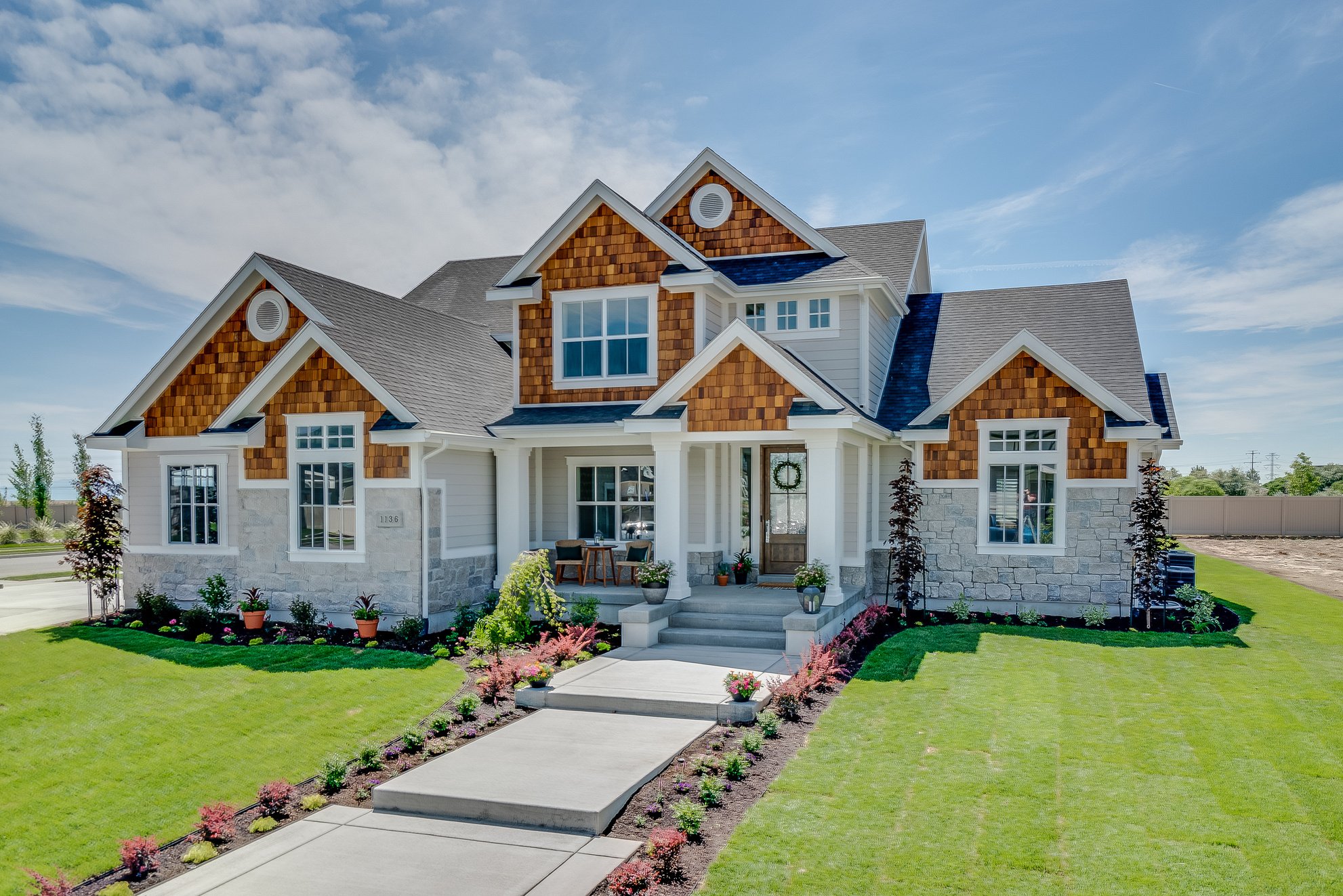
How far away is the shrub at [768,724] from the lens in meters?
8.50

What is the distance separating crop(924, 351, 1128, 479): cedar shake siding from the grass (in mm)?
9029

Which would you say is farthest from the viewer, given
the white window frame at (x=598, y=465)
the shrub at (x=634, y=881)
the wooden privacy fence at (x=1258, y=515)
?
the wooden privacy fence at (x=1258, y=515)

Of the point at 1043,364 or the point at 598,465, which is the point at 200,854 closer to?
→ the point at 598,465

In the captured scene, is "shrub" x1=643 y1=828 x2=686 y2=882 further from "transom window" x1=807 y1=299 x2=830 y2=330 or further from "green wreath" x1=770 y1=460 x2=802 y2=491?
"transom window" x1=807 y1=299 x2=830 y2=330

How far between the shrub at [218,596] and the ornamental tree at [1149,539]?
49.6ft

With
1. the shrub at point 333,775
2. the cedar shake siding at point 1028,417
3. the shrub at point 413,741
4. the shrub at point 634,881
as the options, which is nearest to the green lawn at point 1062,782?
the shrub at point 634,881

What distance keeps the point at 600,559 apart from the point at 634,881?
10.0 meters

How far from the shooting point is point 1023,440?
14727 millimetres

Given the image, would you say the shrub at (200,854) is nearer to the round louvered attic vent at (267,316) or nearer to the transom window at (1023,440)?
the round louvered attic vent at (267,316)

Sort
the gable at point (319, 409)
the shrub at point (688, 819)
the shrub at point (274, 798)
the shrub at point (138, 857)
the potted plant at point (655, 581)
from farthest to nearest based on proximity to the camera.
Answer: the gable at point (319, 409) < the potted plant at point (655, 581) < the shrub at point (274, 798) < the shrub at point (688, 819) < the shrub at point (138, 857)

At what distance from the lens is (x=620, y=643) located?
42.7ft

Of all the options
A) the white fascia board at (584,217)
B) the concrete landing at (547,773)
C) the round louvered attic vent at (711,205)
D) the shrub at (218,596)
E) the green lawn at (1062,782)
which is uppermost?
→ the round louvered attic vent at (711,205)

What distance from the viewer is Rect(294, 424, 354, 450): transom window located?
14.1 metres

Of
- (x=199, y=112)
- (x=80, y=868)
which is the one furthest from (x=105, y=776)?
(x=199, y=112)
